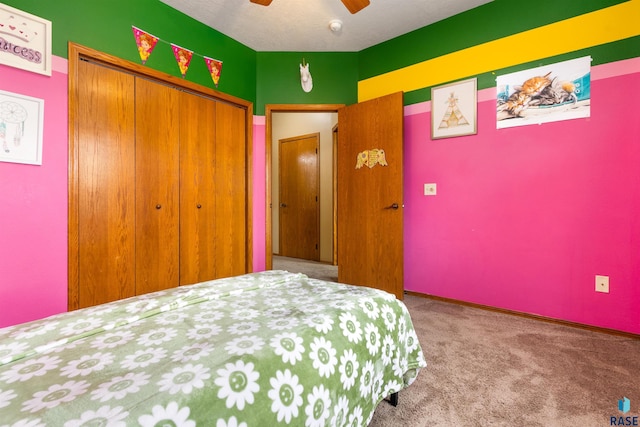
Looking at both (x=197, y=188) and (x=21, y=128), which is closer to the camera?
(x=21, y=128)

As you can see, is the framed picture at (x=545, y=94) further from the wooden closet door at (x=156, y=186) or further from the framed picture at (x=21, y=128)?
the framed picture at (x=21, y=128)

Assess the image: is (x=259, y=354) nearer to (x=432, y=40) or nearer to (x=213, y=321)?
(x=213, y=321)

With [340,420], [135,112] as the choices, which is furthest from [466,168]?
[135,112]

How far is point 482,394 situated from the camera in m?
1.47

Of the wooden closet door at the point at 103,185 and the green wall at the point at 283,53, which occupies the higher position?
the green wall at the point at 283,53

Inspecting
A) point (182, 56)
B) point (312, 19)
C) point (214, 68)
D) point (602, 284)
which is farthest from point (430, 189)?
point (182, 56)

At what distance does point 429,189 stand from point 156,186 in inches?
102

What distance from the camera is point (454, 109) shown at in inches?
113

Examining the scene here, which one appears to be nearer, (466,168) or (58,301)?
(58,301)

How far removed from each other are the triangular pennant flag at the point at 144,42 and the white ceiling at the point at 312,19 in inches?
15.0

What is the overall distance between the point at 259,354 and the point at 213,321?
→ 31 cm

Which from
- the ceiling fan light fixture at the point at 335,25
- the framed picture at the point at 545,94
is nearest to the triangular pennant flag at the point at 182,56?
the ceiling fan light fixture at the point at 335,25

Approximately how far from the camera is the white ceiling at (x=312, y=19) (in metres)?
A: 2.68

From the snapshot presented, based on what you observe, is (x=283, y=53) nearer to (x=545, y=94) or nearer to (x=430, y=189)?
(x=430, y=189)
